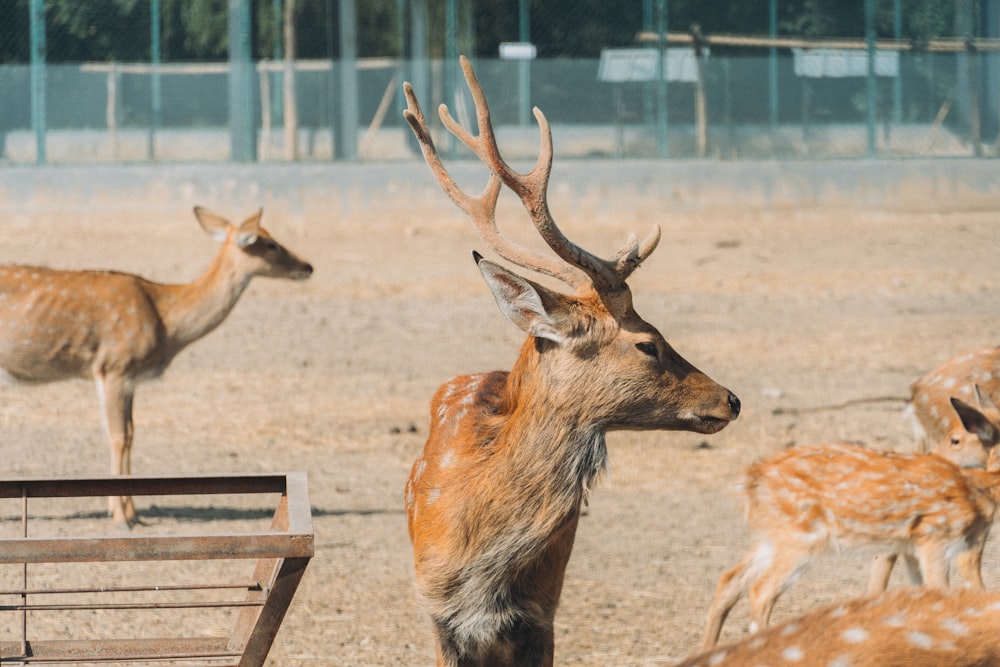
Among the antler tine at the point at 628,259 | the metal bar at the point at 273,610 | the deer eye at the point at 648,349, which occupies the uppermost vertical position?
the antler tine at the point at 628,259

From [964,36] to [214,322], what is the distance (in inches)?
455

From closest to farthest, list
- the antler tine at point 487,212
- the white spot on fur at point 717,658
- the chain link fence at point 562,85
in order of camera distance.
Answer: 1. the white spot on fur at point 717,658
2. the antler tine at point 487,212
3. the chain link fence at point 562,85

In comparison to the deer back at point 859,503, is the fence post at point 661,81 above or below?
above

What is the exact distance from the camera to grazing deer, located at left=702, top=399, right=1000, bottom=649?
570 centimetres

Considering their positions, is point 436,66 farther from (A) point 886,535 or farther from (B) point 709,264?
(A) point 886,535

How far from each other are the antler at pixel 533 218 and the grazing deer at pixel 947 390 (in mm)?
3068

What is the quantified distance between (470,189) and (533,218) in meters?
11.1

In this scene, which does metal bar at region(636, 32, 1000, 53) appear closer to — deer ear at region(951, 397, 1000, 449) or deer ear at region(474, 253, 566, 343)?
deer ear at region(951, 397, 1000, 449)

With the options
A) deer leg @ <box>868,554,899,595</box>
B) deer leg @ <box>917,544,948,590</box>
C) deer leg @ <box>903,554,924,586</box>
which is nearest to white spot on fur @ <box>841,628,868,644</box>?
deer leg @ <box>917,544,948,590</box>

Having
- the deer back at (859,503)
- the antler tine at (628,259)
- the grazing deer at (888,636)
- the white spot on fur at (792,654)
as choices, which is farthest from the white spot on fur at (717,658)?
the deer back at (859,503)

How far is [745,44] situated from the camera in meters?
17.4

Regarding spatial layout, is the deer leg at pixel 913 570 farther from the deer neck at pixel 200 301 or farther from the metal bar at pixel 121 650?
the deer neck at pixel 200 301

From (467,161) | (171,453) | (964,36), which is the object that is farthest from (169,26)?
(171,453)

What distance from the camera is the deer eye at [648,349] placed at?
164 inches
